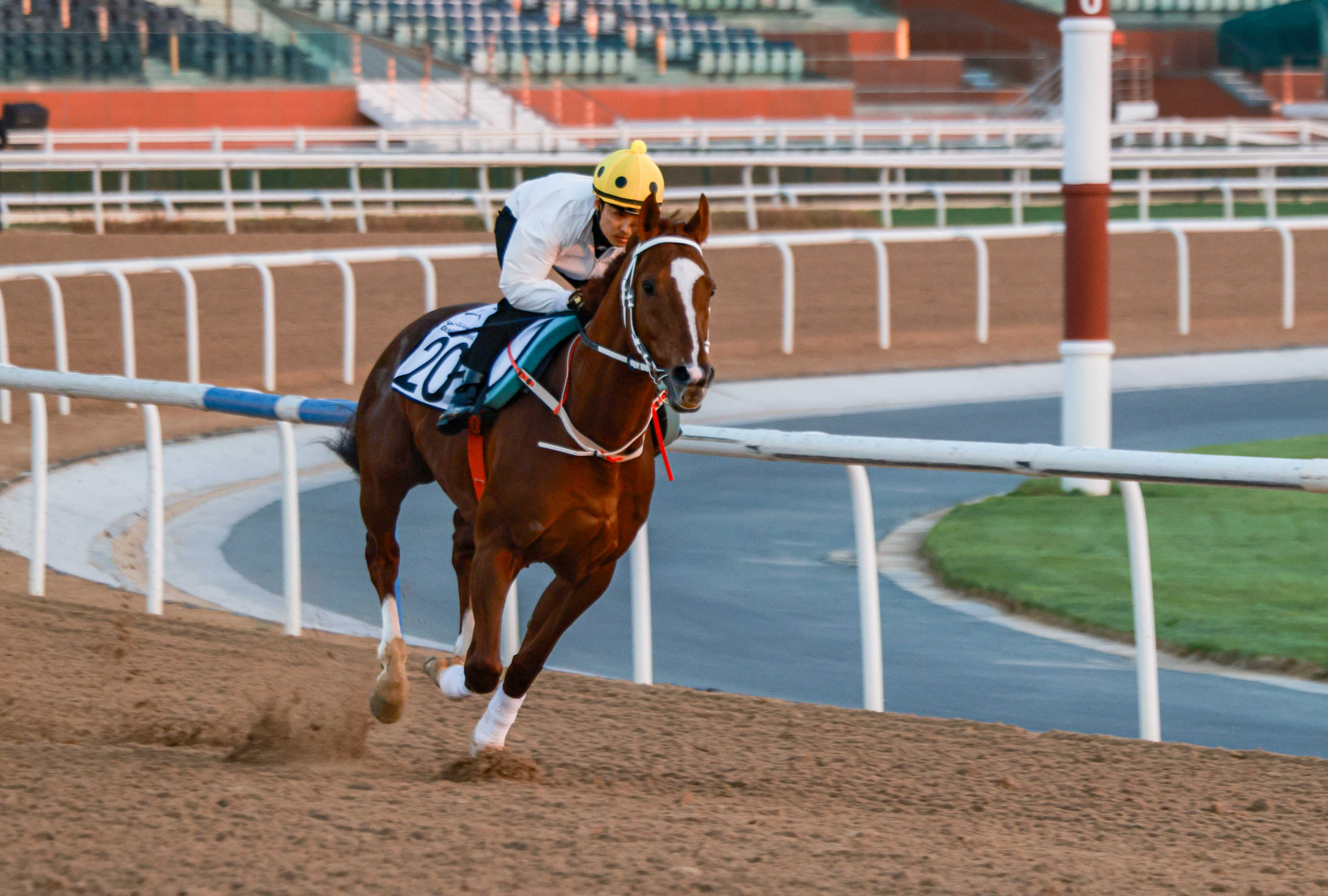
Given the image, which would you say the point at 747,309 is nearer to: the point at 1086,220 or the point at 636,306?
the point at 1086,220

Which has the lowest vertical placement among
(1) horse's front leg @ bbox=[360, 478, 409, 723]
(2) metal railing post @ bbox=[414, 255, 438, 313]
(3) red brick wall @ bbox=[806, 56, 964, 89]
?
(1) horse's front leg @ bbox=[360, 478, 409, 723]

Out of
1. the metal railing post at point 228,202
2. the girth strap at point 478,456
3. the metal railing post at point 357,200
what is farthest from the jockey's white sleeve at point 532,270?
the metal railing post at point 357,200

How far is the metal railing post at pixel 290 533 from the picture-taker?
6.26 meters

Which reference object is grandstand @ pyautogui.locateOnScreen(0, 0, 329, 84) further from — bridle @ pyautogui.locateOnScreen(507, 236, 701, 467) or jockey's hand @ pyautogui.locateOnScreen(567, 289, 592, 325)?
bridle @ pyautogui.locateOnScreen(507, 236, 701, 467)

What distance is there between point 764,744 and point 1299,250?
16.4 meters

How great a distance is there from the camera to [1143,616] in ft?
15.6

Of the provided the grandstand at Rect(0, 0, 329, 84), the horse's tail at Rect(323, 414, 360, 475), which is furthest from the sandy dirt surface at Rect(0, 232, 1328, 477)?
the grandstand at Rect(0, 0, 329, 84)

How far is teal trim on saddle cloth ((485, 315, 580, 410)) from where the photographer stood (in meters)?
4.50

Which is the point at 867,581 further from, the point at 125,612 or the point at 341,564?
the point at 341,564

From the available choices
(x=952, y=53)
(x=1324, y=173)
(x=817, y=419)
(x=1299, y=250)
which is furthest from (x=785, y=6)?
(x=817, y=419)

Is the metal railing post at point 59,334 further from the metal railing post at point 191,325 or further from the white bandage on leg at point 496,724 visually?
the white bandage on leg at point 496,724

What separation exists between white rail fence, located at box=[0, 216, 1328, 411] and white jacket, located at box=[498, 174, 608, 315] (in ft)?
19.7

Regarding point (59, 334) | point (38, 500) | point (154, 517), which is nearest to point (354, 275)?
point (59, 334)

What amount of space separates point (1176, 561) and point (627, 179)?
4152 mm
